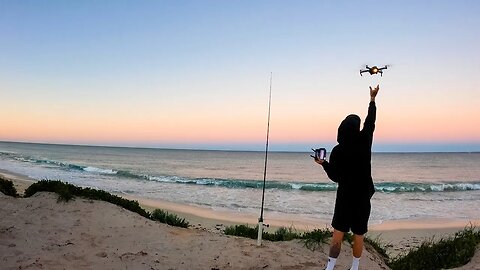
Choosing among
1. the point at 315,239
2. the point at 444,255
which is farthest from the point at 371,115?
the point at 444,255

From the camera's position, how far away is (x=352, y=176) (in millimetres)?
4371

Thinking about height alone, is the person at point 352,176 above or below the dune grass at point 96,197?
above

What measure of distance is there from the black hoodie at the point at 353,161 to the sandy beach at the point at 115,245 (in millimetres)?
1730

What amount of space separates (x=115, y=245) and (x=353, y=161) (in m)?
3.96

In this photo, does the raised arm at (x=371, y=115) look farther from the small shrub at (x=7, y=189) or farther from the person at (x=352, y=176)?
the small shrub at (x=7, y=189)

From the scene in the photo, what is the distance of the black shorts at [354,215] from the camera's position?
436 centimetres

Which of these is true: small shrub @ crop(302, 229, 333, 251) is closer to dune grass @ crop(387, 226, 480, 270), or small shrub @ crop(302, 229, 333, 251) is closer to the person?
dune grass @ crop(387, 226, 480, 270)

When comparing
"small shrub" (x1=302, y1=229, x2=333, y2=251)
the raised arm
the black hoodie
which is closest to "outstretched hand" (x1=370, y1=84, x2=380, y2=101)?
the raised arm

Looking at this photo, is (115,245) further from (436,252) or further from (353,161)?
(436,252)

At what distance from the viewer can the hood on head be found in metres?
4.41

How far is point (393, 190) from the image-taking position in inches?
980

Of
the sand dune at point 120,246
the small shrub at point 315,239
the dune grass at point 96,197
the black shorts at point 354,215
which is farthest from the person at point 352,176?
the dune grass at point 96,197

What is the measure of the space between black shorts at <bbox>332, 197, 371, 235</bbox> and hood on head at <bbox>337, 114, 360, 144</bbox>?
693mm

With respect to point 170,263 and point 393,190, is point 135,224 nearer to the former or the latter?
point 170,263
